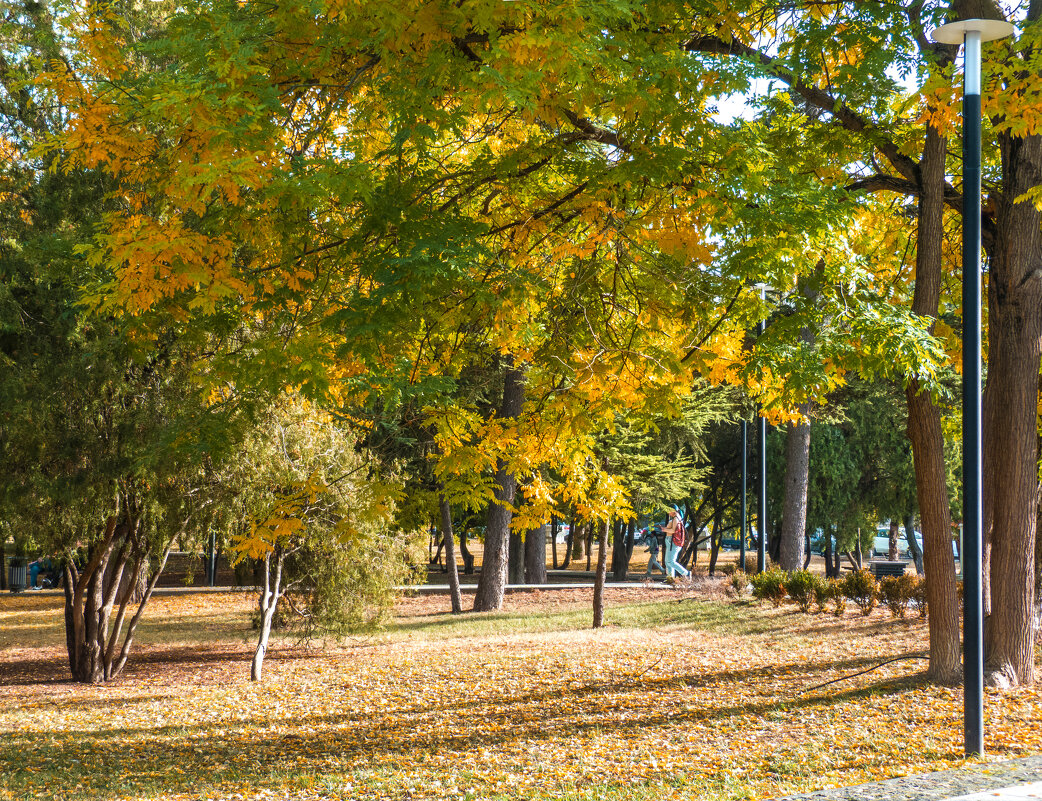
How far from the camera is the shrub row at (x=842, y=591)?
1459 centimetres

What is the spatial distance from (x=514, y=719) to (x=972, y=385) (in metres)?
5.05

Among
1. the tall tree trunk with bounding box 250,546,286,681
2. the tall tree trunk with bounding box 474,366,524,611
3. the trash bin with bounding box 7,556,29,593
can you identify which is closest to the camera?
the tall tree trunk with bounding box 250,546,286,681

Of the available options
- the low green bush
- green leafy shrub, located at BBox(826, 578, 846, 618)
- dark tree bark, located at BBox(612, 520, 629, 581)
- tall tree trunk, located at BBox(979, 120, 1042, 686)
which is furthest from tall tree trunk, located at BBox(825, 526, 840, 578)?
tall tree trunk, located at BBox(979, 120, 1042, 686)

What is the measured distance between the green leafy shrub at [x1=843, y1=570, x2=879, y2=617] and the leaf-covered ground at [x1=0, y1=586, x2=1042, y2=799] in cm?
46

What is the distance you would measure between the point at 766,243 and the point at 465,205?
118 inches

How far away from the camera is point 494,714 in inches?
354

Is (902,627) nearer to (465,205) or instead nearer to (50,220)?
(465,205)

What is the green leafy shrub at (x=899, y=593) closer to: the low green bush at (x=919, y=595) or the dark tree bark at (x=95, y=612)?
the low green bush at (x=919, y=595)

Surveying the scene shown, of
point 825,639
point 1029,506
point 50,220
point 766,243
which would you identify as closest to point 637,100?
point 766,243

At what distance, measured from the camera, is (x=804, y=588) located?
16609mm

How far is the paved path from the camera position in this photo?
4.85m

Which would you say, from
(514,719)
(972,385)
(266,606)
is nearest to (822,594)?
(514,719)

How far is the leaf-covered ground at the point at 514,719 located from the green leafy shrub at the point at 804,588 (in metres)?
1.05

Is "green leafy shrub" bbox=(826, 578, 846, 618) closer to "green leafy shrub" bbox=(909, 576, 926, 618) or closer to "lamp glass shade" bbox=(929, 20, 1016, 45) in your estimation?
"green leafy shrub" bbox=(909, 576, 926, 618)
